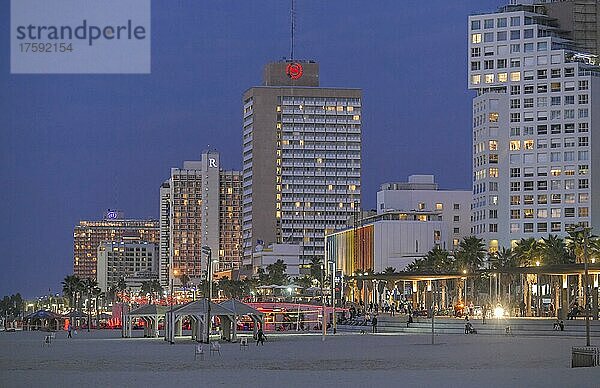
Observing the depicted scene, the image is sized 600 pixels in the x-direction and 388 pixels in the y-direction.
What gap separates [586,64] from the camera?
158 metres

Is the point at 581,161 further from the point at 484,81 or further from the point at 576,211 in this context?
the point at 484,81

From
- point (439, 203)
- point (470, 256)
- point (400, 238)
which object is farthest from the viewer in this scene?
point (439, 203)

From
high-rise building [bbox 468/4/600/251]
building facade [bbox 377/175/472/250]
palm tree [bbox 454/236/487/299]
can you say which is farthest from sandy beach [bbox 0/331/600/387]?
building facade [bbox 377/175/472/250]

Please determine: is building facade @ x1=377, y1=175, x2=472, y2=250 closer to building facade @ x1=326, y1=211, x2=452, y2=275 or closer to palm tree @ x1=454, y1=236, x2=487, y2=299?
building facade @ x1=326, y1=211, x2=452, y2=275

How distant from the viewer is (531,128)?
158875 mm

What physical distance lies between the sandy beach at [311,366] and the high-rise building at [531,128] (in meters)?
88.2

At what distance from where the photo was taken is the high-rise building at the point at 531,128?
15475 cm

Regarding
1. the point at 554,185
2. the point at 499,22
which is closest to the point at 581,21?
the point at 499,22

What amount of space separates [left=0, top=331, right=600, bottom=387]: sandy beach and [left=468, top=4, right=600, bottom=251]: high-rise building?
289 feet

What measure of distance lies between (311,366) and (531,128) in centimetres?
11687

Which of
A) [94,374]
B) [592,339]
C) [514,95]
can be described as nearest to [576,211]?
[514,95]

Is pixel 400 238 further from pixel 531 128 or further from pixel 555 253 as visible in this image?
pixel 555 253

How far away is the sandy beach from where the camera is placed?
38.3 metres

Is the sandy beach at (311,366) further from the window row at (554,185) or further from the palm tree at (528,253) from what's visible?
the window row at (554,185)
